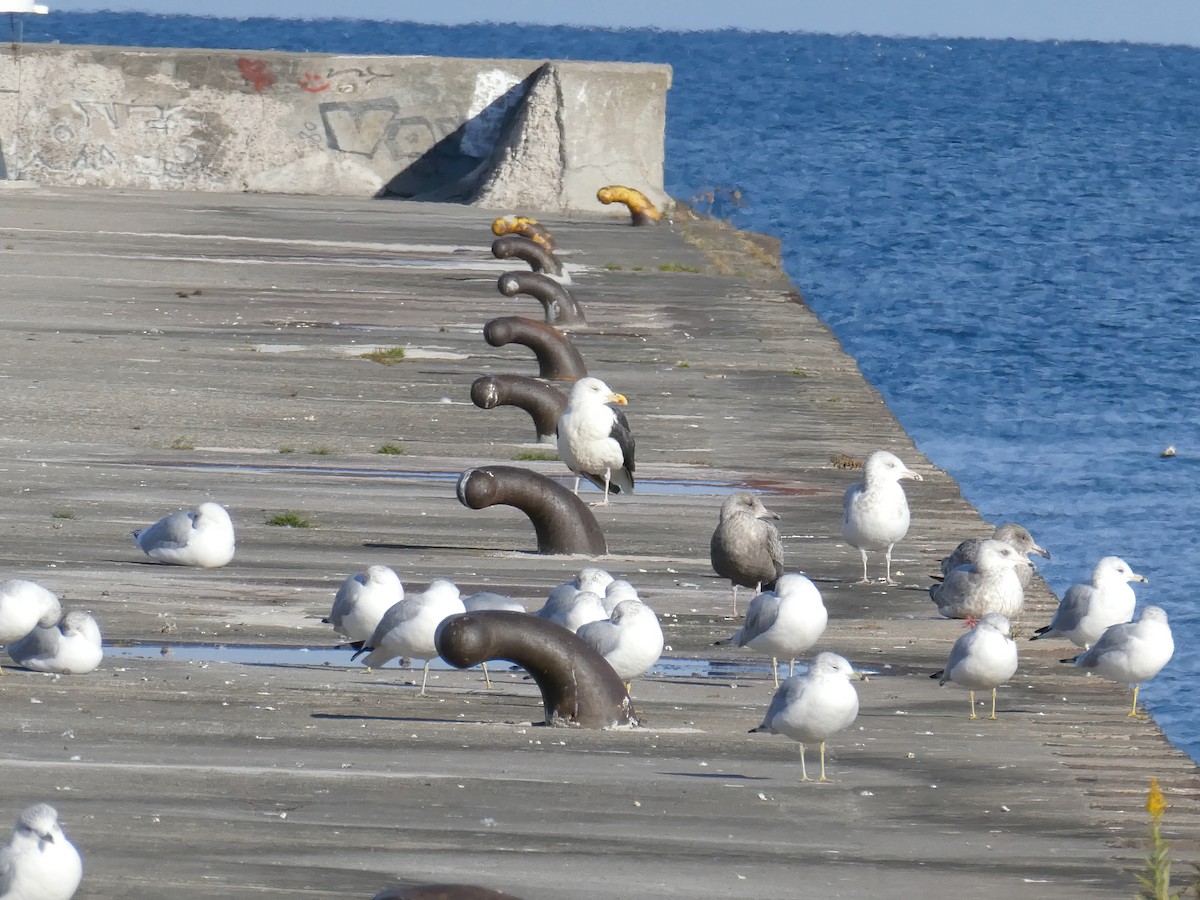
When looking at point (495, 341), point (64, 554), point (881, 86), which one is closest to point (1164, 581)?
point (495, 341)

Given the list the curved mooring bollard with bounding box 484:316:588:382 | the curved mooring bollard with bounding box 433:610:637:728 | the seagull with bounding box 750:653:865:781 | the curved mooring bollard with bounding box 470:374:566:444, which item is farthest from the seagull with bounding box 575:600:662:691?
the curved mooring bollard with bounding box 484:316:588:382

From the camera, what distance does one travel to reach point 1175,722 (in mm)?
16047

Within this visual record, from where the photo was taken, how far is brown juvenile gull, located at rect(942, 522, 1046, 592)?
1007 cm

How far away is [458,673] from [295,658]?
0.66 meters

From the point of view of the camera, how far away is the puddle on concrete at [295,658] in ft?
29.5

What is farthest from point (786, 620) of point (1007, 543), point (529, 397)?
point (529, 397)

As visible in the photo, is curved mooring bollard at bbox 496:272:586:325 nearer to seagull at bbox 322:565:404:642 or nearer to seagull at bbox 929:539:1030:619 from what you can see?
seagull at bbox 929:539:1030:619

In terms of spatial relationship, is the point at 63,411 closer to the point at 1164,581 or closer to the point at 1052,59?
the point at 1164,581

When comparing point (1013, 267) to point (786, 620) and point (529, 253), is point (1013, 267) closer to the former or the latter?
point (529, 253)

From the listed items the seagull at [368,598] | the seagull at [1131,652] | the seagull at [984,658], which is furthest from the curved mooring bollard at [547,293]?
the seagull at [984,658]

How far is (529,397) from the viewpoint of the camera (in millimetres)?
13898

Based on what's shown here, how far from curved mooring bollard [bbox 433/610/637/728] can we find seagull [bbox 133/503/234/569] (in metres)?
2.37

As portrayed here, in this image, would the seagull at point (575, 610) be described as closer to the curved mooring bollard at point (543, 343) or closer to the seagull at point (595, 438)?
the seagull at point (595, 438)

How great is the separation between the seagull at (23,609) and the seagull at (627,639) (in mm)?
1996
